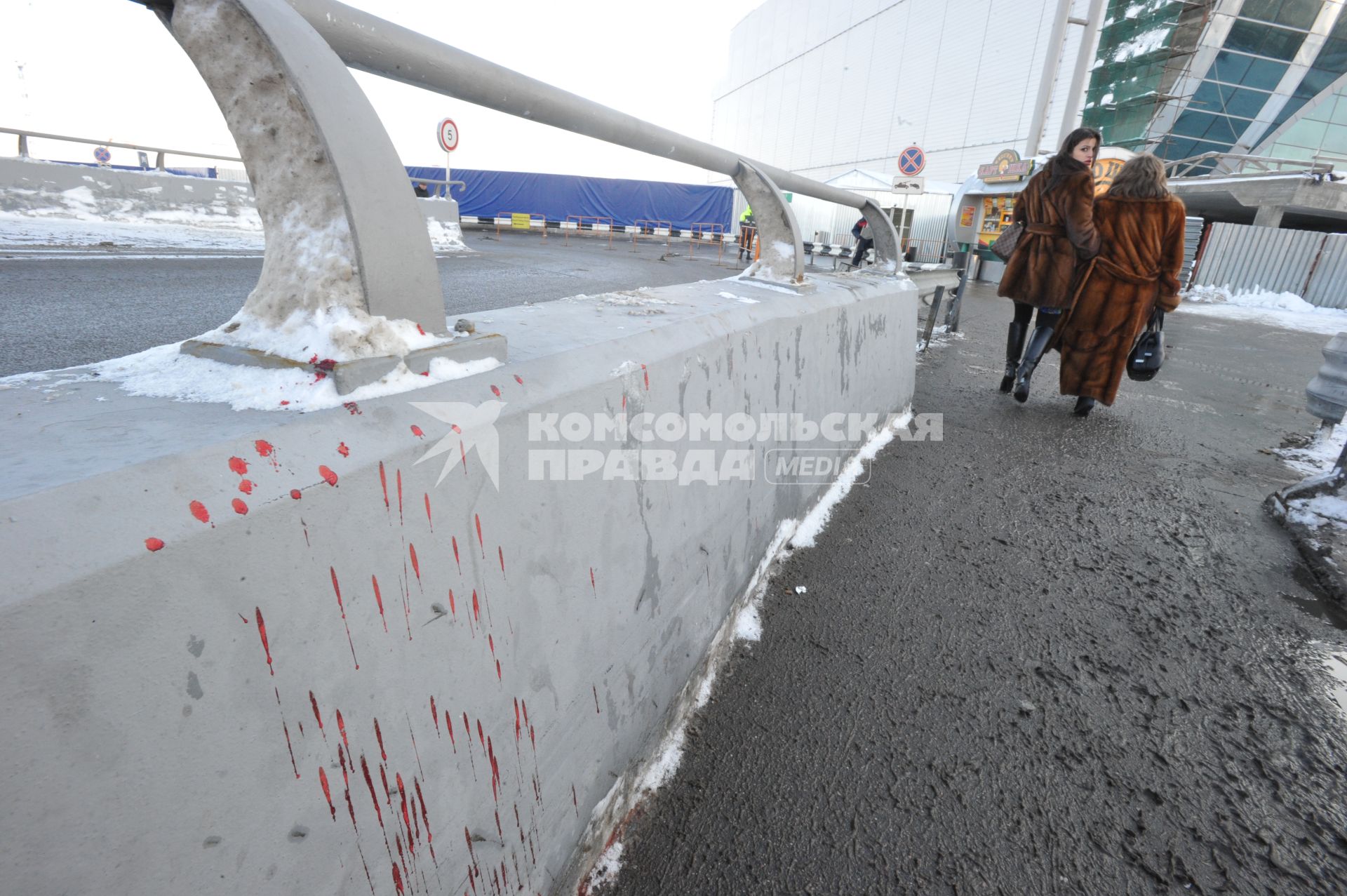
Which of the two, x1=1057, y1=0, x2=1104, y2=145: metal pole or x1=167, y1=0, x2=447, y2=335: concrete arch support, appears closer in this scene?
x1=167, y1=0, x2=447, y2=335: concrete arch support

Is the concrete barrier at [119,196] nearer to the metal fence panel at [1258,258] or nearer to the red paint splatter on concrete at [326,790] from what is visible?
the red paint splatter on concrete at [326,790]

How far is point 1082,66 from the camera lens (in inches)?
899

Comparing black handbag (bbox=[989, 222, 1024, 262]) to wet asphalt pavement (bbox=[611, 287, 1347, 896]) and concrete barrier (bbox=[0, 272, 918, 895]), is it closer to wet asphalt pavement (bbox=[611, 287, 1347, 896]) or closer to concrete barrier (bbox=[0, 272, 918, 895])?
wet asphalt pavement (bbox=[611, 287, 1347, 896])

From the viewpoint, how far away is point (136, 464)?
0.65 m

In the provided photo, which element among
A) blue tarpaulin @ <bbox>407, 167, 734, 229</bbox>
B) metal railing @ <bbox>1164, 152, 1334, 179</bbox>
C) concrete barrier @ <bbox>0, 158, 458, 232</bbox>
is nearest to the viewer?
concrete barrier @ <bbox>0, 158, 458, 232</bbox>

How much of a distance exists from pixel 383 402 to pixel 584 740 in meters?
0.80

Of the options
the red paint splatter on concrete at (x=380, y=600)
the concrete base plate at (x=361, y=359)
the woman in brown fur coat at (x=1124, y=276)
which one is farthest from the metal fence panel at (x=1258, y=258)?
the red paint splatter on concrete at (x=380, y=600)

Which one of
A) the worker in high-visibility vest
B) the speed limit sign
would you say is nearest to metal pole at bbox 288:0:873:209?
the speed limit sign

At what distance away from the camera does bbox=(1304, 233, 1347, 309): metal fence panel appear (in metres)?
14.8

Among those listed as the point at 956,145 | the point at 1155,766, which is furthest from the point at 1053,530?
the point at 956,145

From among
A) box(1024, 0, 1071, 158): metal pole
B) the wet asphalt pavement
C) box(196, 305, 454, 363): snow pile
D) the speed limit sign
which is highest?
box(1024, 0, 1071, 158): metal pole

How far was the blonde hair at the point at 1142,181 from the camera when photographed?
13.6 feet

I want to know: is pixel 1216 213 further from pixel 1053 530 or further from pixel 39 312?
pixel 39 312

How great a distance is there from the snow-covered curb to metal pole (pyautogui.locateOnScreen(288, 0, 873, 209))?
1.57 metres
